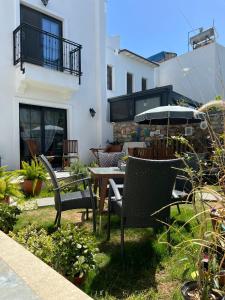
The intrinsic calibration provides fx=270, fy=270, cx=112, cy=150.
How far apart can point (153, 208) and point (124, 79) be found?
11.1m

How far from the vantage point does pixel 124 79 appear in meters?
12.9

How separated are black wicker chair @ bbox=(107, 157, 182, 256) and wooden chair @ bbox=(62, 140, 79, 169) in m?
6.11

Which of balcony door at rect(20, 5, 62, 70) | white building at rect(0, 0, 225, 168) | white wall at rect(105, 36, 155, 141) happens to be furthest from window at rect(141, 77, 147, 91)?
balcony door at rect(20, 5, 62, 70)

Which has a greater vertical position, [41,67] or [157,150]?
[41,67]

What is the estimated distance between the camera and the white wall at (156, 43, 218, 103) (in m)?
11.7

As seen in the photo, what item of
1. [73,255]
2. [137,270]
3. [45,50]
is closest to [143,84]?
[45,50]

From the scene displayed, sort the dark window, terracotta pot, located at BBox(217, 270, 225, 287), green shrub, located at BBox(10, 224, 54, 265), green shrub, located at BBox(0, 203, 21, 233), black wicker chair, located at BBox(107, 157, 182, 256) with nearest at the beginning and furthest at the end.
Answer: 1. terracotta pot, located at BBox(217, 270, 225, 287)
2. green shrub, located at BBox(10, 224, 54, 265)
3. black wicker chair, located at BBox(107, 157, 182, 256)
4. green shrub, located at BBox(0, 203, 21, 233)
5. the dark window

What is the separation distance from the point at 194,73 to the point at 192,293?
11.9m

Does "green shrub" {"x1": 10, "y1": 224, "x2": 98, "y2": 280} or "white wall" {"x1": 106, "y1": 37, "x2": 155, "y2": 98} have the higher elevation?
"white wall" {"x1": 106, "y1": 37, "x2": 155, "y2": 98}

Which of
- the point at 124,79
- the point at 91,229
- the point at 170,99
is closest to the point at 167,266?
the point at 91,229

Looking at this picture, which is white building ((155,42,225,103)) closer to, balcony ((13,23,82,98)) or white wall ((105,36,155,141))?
white wall ((105,36,155,141))

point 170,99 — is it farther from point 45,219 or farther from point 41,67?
point 45,219

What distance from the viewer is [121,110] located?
415 inches

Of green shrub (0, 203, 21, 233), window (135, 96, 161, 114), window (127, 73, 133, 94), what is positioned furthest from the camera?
window (127, 73, 133, 94)
